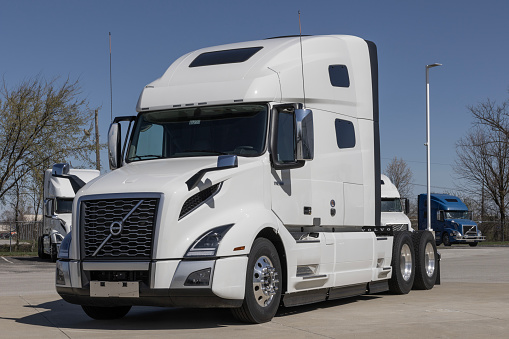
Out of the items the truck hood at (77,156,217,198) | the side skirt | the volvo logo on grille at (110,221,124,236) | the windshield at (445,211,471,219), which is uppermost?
the windshield at (445,211,471,219)

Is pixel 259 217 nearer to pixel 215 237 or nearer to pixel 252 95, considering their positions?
pixel 215 237

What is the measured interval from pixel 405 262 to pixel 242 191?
5857mm

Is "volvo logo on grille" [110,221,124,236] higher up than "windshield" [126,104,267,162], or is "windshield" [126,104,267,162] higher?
"windshield" [126,104,267,162]

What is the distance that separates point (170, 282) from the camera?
933cm

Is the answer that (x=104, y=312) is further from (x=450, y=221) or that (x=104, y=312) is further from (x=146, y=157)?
(x=450, y=221)

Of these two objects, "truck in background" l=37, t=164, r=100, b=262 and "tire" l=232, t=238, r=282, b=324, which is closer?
"tire" l=232, t=238, r=282, b=324

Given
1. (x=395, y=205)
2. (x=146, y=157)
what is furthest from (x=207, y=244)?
(x=395, y=205)

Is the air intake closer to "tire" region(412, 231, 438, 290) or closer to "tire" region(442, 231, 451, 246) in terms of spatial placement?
"tire" region(412, 231, 438, 290)

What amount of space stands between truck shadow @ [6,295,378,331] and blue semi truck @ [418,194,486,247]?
119 ft

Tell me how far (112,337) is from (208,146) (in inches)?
117

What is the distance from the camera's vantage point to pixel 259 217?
32.9 ft

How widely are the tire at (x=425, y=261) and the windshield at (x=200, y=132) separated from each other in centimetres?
595

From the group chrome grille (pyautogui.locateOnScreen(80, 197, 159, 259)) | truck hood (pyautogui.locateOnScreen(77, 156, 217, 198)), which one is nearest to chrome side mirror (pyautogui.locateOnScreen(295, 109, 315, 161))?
truck hood (pyautogui.locateOnScreen(77, 156, 217, 198))

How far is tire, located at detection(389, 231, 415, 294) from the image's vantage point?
14.2 metres
